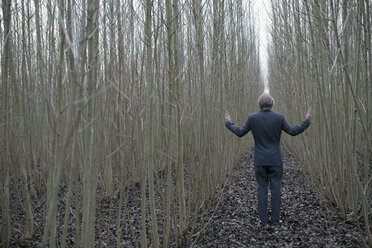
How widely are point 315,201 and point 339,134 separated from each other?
1.02 meters

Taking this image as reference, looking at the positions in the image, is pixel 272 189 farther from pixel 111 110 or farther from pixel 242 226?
pixel 111 110

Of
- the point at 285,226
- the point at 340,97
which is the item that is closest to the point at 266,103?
the point at 340,97

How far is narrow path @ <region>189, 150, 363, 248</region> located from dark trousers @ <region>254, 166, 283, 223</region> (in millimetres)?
118

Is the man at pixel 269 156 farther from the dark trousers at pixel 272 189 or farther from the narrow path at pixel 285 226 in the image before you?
the narrow path at pixel 285 226

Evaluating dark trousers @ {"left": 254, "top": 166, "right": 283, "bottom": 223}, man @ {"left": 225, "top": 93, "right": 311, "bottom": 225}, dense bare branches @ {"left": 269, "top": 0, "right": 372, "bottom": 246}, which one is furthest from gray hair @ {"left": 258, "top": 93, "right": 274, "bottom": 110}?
dark trousers @ {"left": 254, "top": 166, "right": 283, "bottom": 223}

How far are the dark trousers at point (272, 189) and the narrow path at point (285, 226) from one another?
4.6 inches

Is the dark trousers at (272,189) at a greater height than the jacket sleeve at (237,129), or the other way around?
the jacket sleeve at (237,129)

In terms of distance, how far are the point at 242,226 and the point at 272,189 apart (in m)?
0.48

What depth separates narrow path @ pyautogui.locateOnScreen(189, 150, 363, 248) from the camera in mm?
2650

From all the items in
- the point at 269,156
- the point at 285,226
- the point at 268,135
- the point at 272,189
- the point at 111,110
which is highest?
the point at 111,110

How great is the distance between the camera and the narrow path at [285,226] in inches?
104

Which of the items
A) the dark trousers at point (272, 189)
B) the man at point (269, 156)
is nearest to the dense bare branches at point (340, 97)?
the man at point (269, 156)

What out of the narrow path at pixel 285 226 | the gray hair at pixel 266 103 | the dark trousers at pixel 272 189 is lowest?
the narrow path at pixel 285 226

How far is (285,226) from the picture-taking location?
3.02 m
